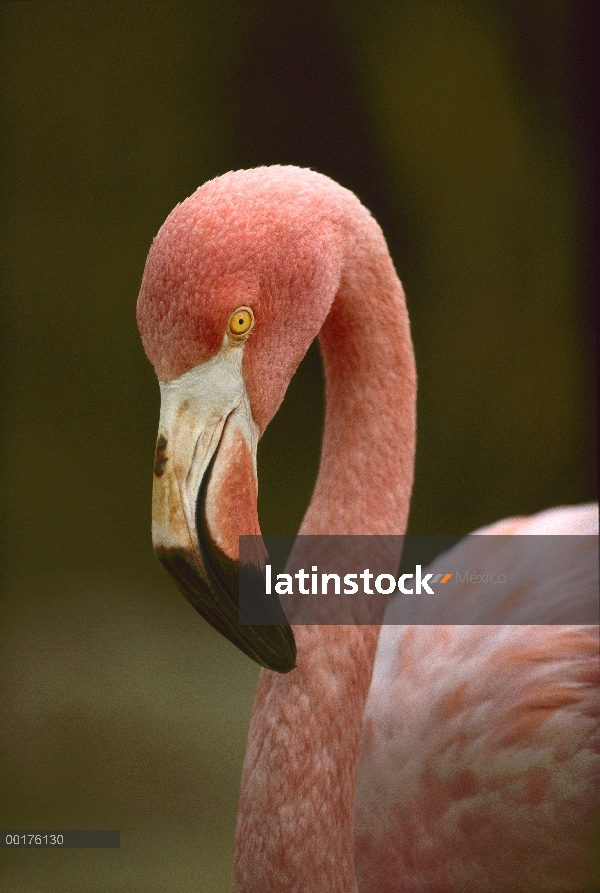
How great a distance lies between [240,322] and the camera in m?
1.03

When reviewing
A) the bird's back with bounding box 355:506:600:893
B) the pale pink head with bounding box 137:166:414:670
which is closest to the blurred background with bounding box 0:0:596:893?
the bird's back with bounding box 355:506:600:893

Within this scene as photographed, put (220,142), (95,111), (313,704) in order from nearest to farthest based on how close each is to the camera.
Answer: (313,704), (95,111), (220,142)

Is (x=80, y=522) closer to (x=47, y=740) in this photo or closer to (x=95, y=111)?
(x=47, y=740)

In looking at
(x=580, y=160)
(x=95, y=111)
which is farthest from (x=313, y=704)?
(x=95, y=111)

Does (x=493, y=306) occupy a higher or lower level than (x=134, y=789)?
higher

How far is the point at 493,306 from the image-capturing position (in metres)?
2.26

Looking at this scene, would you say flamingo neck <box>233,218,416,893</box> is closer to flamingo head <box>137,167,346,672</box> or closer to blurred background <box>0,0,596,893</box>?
flamingo head <box>137,167,346,672</box>

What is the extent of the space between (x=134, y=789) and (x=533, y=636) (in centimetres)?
86

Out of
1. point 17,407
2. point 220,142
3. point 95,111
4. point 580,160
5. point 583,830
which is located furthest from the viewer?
point 220,142

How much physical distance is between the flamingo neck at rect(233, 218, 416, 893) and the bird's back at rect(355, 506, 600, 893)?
0.24m

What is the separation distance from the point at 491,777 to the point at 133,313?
4.68 feet

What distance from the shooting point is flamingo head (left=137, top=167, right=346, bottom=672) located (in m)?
0.99

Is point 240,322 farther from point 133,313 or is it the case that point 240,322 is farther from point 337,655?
point 133,313

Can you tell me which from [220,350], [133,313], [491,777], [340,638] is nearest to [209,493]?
Answer: [220,350]
